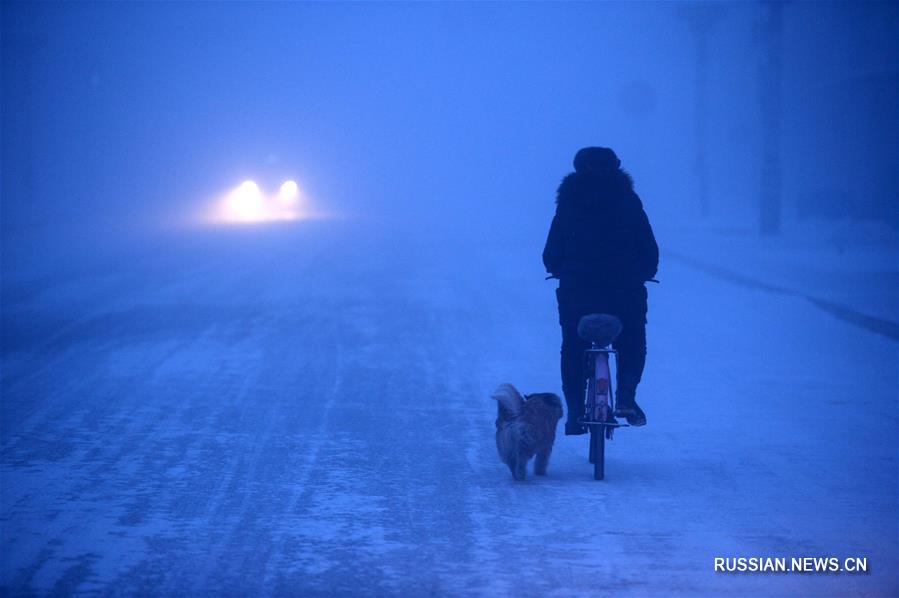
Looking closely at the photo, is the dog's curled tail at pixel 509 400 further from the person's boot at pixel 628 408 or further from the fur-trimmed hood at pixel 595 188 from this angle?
the fur-trimmed hood at pixel 595 188

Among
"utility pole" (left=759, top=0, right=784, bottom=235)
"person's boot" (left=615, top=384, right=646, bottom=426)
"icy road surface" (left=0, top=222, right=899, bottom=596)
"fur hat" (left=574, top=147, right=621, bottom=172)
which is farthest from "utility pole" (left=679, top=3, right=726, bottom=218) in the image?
"person's boot" (left=615, top=384, right=646, bottom=426)

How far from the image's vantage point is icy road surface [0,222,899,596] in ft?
19.8

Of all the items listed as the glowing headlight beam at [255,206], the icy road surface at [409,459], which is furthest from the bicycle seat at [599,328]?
the glowing headlight beam at [255,206]

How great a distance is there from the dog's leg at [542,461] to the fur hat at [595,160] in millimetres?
1872

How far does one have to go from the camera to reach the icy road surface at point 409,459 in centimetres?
603

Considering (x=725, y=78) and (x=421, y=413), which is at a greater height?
(x=725, y=78)

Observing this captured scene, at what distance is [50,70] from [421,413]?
302 feet

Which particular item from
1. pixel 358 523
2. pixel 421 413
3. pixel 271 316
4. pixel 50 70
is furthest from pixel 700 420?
pixel 50 70

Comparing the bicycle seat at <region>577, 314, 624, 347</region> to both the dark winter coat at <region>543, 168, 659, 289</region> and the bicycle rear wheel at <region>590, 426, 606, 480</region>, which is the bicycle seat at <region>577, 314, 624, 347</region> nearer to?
the dark winter coat at <region>543, 168, 659, 289</region>

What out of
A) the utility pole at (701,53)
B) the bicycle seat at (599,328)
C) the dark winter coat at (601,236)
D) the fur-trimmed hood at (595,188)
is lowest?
the bicycle seat at (599,328)

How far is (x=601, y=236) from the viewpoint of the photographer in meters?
7.83

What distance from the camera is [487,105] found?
7298 inches

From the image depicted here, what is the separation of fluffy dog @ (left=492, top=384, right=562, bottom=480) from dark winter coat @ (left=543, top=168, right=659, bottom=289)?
82 centimetres

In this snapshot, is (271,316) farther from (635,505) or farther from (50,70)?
(50,70)
